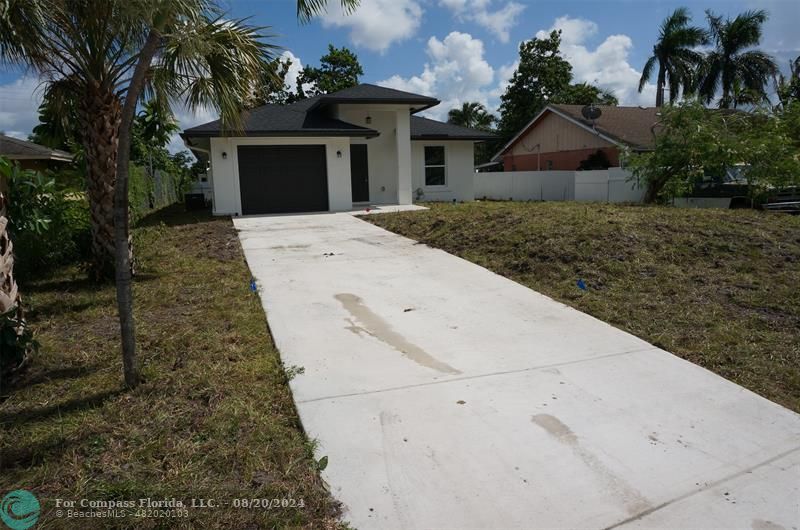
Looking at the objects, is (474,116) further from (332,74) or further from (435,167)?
(435,167)

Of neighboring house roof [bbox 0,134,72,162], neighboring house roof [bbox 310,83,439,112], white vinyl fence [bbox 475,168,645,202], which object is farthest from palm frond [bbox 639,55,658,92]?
neighboring house roof [bbox 0,134,72,162]

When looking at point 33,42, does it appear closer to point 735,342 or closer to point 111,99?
point 111,99

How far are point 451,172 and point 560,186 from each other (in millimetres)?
4955

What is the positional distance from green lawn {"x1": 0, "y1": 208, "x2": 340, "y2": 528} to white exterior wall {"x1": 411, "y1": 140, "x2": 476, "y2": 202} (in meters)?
15.3

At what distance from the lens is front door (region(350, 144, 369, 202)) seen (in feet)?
62.7

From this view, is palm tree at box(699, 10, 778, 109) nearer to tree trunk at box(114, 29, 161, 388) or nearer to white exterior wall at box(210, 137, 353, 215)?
white exterior wall at box(210, 137, 353, 215)

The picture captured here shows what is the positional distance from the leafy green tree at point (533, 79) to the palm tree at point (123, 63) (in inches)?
1290

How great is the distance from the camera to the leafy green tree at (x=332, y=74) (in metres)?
37.6

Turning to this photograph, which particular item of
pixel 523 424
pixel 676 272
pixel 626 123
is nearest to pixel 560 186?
pixel 626 123

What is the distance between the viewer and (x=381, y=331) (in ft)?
17.4

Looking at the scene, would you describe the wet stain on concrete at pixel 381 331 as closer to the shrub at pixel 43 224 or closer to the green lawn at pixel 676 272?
the green lawn at pixel 676 272

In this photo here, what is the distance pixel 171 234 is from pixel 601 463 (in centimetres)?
1148

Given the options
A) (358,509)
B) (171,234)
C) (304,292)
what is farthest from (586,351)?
(171,234)

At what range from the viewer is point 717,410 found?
3.61 meters
